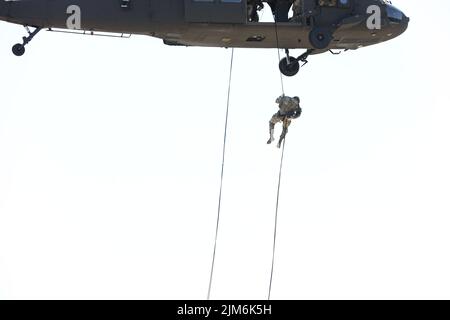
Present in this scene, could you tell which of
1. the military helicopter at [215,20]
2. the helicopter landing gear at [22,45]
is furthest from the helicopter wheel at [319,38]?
the helicopter landing gear at [22,45]

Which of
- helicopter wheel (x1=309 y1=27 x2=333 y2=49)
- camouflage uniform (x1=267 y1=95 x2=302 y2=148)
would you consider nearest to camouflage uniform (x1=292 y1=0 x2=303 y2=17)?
helicopter wheel (x1=309 y1=27 x2=333 y2=49)

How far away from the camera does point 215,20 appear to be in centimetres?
4003

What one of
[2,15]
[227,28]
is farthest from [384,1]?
[2,15]

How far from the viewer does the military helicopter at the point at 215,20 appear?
39875 mm

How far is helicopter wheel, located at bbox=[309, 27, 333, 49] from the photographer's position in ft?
135

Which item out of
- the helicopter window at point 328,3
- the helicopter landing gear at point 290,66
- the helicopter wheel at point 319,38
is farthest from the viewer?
the helicopter landing gear at point 290,66

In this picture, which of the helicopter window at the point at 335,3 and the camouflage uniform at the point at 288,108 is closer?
the camouflage uniform at the point at 288,108

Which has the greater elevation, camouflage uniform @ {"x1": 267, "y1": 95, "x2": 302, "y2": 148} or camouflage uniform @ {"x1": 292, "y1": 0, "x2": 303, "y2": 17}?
camouflage uniform @ {"x1": 292, "y1": 0, "x2": 303, "y2": 17}

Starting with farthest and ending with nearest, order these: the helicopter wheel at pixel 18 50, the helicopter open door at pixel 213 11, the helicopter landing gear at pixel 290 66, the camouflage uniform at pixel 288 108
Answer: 1. the helicopter landing gear at pixel 290 66
2. the helicopter open door at pixel 213 11
3. the helicopter wheel at pixel 18 50
4. the camouflage uniform at pixel 288 108

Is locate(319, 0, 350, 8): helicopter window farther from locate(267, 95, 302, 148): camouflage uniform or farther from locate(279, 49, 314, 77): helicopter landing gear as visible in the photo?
locate(267, 95, 302, 148): camouflage uniform

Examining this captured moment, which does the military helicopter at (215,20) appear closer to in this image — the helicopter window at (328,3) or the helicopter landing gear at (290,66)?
the helicopter window at (328,3)

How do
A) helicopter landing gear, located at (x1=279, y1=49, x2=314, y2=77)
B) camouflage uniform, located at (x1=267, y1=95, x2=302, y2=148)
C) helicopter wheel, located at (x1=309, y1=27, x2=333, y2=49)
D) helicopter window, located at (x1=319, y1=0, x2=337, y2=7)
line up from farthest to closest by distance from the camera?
helicopter landing gear, located at (x1=279, y1=49, x2=314, y2=77)
helicopter window, located at (x1=319, y1=0, x2=337, y2=7)
helicopter wheel, located at (x1=309, y1=27, x2=333, y2=49)
camouflage uniform, located at (x1=267, y1=95, x2=302, y2=148)
